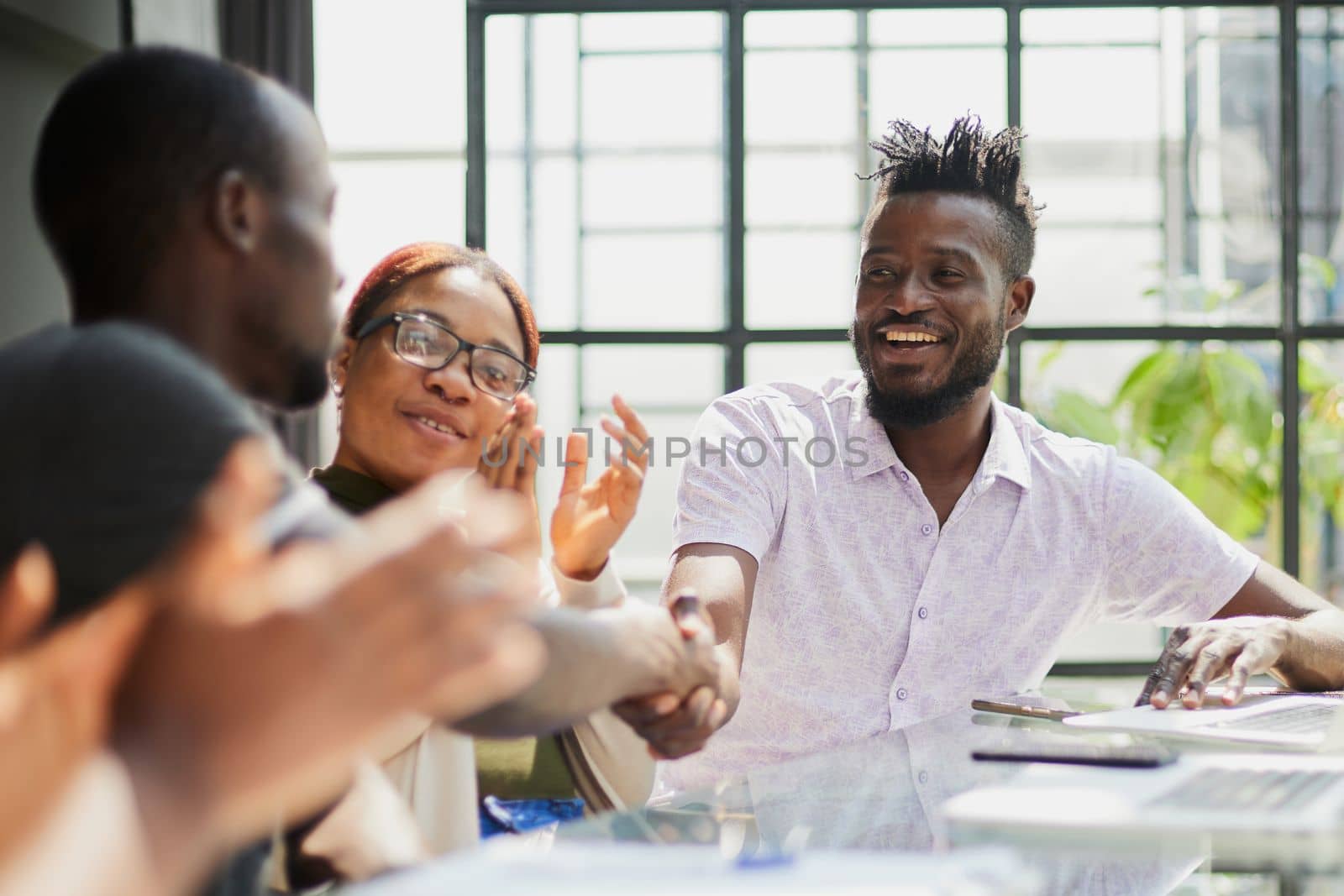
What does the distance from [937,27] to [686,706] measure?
8.98 feet

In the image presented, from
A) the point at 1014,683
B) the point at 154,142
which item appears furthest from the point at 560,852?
the point at 1014,683

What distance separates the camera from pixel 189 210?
1.04 meters

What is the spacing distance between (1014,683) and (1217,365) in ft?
5.93

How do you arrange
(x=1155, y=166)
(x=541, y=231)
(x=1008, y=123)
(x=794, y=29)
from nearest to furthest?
(x=1008, y=123)
(x=794, y=29)
(x=541, y=231)
(x=1155, y=166)

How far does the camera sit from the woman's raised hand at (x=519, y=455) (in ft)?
6.36

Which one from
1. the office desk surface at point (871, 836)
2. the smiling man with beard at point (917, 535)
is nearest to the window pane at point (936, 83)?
the smiling man with beard at point (917, 535)

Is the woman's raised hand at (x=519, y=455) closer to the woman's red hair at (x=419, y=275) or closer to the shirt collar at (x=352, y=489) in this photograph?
the shirt collar at (x=352, y=489)

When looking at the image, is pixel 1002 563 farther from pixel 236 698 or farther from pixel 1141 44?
pixel 1141 44

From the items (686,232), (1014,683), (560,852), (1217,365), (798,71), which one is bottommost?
(1014,683)

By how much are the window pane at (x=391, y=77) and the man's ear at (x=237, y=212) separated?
10.8 feet

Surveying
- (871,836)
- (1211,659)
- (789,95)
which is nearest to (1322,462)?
(789,95)

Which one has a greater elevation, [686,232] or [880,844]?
[686,232]

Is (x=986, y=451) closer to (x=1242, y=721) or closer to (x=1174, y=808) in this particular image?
(x=1242, y=721)

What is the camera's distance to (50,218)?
41.8 inches
